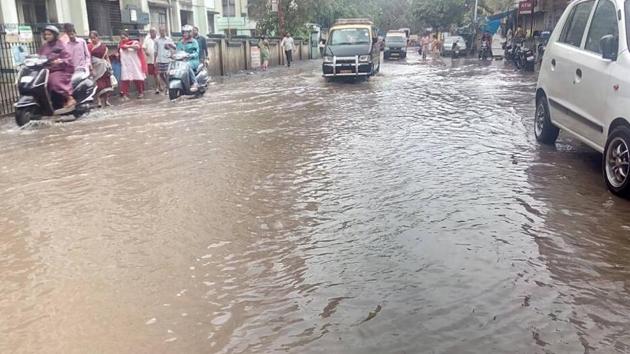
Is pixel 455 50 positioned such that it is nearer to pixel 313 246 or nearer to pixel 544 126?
pixel 544 126

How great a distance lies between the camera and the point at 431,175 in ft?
19.9

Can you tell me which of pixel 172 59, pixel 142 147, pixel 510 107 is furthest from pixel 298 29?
pixel 142 147

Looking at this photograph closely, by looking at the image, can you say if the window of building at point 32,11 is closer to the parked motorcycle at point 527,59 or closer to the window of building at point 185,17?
the window of building at point 185,17

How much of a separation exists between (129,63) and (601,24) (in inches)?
431

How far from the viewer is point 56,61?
31.6 feet

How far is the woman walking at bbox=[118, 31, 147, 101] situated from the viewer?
1367cm

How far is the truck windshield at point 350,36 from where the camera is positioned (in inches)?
740

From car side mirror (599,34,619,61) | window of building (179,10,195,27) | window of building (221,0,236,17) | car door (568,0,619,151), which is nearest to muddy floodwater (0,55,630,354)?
car door (568,0,619,151)

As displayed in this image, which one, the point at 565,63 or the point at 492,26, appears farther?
the point at 492,26

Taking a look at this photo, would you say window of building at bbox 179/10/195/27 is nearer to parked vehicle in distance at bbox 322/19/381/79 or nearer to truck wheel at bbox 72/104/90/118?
parked vehicle in distance at bbox 322/19/381/79

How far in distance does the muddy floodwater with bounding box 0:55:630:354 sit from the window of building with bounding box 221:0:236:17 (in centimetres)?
3166

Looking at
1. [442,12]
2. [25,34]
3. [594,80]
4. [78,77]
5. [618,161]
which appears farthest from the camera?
[442,12]

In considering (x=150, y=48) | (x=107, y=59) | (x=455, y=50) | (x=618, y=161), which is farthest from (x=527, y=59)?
(x=455, y=50)

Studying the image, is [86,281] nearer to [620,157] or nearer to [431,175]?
[431,175]
